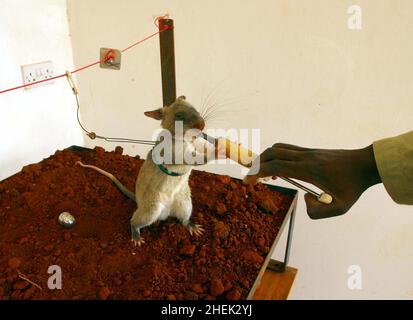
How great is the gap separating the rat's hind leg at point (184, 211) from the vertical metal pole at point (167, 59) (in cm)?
44

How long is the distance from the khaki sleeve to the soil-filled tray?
0.51 metres

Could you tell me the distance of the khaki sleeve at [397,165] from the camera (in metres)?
0.88

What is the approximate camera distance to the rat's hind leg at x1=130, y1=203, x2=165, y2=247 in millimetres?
1274

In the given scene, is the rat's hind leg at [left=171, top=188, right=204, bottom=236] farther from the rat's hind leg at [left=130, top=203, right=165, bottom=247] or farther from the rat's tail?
the rat's tail

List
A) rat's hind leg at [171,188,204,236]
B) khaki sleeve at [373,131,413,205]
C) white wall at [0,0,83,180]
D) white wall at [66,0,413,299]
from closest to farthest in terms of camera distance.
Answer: khaki sleeve at [373,131,413,205]
rat's hind leg at [171,188,204,236]
white wall at [66,0,413,299]
white wall at [0,0,83,180]

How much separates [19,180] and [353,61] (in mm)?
1611

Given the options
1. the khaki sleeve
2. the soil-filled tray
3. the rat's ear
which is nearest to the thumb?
the khaki sleeve

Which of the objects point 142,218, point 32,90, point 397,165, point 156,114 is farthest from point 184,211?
point 32,90

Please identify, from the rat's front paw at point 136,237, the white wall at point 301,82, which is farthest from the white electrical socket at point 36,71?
the rat's front paw at point 136,237

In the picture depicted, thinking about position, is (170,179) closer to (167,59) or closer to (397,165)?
(167,59)

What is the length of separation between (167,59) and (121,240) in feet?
2.53

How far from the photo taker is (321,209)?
0.97m

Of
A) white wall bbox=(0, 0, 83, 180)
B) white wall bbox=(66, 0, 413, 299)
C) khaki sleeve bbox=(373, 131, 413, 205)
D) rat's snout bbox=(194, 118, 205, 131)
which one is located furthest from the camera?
white wall bbox=(0, 0, 83, 180)

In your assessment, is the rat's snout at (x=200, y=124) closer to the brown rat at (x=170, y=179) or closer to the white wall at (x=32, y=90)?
the brown rat at (x=170, y=179)
